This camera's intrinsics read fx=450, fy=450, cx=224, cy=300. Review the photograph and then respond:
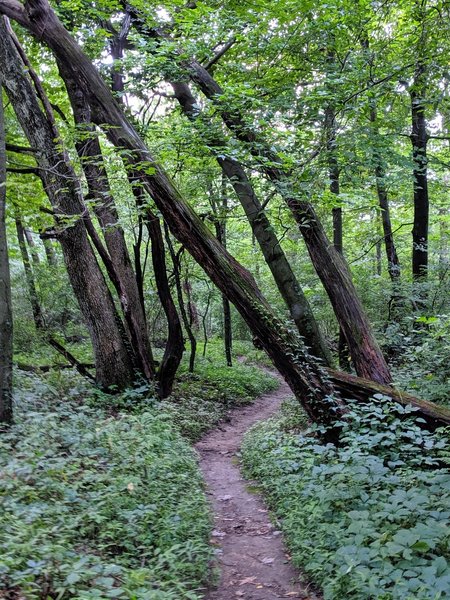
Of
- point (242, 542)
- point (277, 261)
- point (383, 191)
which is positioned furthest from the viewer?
point (383, 191)

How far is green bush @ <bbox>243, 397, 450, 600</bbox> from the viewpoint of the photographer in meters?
3.12

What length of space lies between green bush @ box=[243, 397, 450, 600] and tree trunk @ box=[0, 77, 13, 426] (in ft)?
11.5

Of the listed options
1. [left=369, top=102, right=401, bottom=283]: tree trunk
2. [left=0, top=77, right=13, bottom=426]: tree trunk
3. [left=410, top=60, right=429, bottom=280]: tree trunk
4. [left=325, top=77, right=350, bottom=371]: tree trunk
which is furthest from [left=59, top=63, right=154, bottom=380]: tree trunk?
Answer: [left=410, top=60, right=429, bottom=280]: tree trunk

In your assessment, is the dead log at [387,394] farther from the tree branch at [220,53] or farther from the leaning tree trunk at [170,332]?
the tree branch at [220,53]

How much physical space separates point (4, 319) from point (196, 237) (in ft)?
9.76

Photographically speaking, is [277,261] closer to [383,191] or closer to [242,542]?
[242,542]

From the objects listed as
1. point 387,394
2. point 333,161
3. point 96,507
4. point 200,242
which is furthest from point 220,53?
point 96,507

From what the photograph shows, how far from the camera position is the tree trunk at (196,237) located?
6781 mm

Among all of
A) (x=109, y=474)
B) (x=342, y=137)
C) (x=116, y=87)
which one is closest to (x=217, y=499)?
(x=109, y=474)

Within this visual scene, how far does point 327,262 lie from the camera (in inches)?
331

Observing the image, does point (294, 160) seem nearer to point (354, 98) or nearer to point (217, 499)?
point (354, 98)

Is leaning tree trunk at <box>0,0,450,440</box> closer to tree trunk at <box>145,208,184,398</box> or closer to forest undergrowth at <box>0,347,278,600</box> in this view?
forest undergrowth at <box>0,347,278,600</box>

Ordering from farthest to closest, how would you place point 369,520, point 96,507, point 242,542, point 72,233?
point 72,233
point 242,542
point 96,507
point 369,520

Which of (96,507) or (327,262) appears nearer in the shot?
(96,507)
